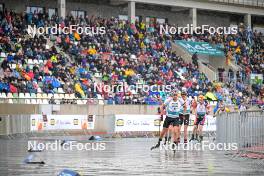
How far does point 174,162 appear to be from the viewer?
52.3 ft

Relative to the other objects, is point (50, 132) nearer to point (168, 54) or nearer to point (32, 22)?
point (32, 22)

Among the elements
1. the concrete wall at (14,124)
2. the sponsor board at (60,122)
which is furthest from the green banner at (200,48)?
the concrete wall at (14,124)

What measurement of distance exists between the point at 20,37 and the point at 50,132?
426 inches

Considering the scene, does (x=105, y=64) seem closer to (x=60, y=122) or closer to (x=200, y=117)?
(x=60, y=122)

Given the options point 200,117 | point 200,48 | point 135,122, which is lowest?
point 135,122

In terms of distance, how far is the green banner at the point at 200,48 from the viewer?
54463 mm

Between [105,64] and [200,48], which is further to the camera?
[200,48]

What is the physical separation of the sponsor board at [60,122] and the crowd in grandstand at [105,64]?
3.36m

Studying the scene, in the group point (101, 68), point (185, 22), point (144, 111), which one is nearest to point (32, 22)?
point (101, 68)

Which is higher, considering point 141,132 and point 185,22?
point 185,22

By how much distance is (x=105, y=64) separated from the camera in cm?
4391

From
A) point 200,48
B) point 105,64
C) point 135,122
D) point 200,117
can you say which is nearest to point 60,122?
point 135,122

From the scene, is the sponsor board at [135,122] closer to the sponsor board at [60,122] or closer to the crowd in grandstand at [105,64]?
the sponsor board at [60,122]

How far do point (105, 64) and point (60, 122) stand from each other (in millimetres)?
10202
